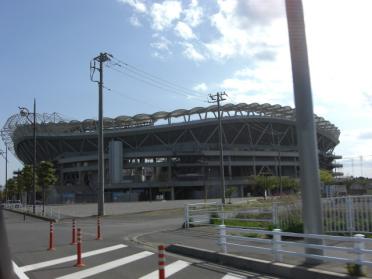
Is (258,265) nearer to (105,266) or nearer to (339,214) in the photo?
(105,266)

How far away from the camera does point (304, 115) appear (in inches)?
504

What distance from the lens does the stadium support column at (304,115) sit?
12.7 meters

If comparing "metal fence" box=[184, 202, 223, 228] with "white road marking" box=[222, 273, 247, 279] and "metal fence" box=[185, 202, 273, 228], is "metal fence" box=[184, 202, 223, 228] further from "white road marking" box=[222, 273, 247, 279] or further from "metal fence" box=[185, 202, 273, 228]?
"white road marking" box=[222, 273, 247, 279]

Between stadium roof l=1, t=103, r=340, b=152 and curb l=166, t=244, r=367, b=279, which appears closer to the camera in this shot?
curb l=166, t=244, r=367, b=279

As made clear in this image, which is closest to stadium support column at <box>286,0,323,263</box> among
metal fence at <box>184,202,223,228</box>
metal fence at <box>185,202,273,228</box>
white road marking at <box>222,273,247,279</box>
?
white road marking at <box>222,273,247,279</box>

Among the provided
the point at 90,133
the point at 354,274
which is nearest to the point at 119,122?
the point at 90,133

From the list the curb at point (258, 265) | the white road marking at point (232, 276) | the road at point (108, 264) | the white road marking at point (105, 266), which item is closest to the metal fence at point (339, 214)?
the curb at point (258, 265)

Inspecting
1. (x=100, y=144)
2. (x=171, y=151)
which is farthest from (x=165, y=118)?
(x=100, y=144)

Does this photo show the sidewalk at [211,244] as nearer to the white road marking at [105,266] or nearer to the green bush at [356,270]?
the green bush at [356,270]

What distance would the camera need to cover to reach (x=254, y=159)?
138 m

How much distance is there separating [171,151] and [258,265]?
120m

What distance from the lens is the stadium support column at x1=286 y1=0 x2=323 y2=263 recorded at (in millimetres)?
12664

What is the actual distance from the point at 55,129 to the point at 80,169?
60.2 feet

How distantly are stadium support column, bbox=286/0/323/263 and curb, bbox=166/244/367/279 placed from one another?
1.47 meters
